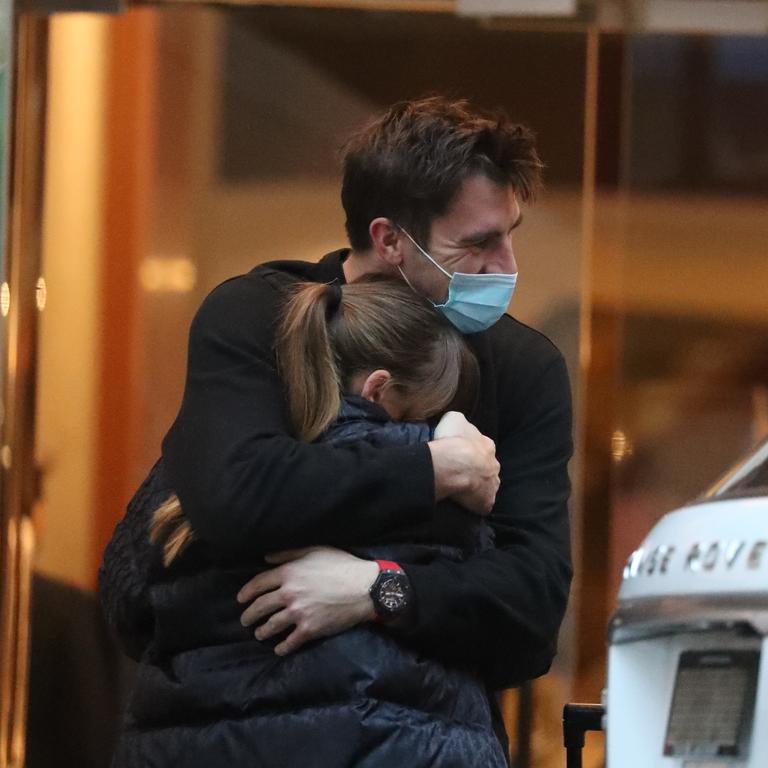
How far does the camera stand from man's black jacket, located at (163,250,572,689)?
10.7ft

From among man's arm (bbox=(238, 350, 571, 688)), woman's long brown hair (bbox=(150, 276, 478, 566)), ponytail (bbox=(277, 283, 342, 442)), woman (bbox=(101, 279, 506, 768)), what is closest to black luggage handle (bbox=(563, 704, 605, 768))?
man's arm (bbox=(238, 350, 571, 688))

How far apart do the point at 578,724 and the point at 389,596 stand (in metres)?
0.49

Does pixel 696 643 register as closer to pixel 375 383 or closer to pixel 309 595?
pixel 309 595

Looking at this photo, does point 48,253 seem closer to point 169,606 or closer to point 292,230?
point 292,230

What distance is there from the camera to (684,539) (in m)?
2.94

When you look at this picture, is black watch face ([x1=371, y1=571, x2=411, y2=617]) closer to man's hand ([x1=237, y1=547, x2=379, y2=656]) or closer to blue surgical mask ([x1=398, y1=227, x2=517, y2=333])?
man's hand ([x1=237, y1=547, x2=379, y2=656])

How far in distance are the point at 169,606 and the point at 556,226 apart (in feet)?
10.7

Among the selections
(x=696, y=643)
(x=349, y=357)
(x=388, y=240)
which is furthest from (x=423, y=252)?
(x=696, y=643)

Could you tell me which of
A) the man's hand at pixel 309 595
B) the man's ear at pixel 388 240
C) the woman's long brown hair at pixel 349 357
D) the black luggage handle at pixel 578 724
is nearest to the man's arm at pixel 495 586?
the man's hand at pixel 309 595

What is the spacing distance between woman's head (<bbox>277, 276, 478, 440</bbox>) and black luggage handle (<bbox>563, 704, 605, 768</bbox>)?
57 cm

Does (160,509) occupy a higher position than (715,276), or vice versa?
(715,276)

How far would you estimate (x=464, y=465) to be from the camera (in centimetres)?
336

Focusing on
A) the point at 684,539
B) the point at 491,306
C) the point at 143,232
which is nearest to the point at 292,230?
the point at 143,232

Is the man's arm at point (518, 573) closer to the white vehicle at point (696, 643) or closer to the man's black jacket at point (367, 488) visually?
the man's black jacket at point (367, 488)
